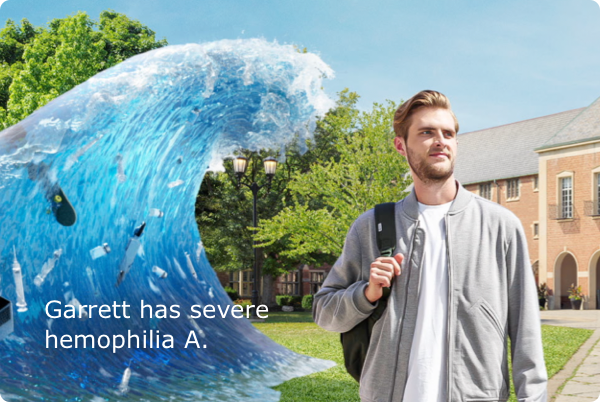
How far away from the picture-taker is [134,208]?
7.68m

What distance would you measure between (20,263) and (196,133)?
2892 millimetres

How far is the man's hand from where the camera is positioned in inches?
83.8

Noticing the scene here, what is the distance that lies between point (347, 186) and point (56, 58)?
11293mm

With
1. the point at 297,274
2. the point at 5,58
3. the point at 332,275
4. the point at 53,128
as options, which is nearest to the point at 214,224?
the point at 5,58

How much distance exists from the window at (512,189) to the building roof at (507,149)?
443 mm

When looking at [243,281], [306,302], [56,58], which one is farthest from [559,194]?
[56,58]

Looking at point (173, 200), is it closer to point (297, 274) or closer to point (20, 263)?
point (20, 263)

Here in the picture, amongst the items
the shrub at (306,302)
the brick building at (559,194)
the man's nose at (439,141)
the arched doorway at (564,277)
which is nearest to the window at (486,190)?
the brick building at (559,194)

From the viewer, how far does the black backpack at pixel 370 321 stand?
2254mm

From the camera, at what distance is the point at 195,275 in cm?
909

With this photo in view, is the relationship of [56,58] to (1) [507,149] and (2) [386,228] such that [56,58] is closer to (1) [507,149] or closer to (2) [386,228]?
(2) [386,228]

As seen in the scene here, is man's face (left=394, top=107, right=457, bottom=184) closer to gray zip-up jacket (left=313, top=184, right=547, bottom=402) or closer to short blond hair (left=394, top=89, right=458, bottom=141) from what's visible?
short blond hair (left=394, top=89, right=458, bottom=141)

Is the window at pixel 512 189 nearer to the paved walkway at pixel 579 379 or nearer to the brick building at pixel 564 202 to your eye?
the brick building at pixel 564 202

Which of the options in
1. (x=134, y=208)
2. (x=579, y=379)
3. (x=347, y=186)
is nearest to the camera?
(x=134, y=208)
